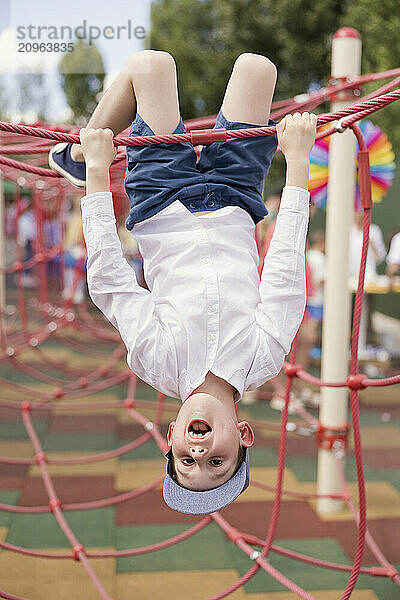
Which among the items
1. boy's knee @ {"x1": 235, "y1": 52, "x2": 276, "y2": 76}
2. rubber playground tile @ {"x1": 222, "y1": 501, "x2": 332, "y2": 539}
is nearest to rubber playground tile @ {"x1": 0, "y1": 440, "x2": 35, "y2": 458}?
rubber playground tile @ {"x1": 222, "y1": 501, "x2": 332, "y2": 539}

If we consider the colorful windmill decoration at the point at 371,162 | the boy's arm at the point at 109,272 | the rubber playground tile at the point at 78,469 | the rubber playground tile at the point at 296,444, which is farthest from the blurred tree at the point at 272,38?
the boy's arm at the point at 109,272

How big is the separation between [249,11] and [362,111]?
324 inches

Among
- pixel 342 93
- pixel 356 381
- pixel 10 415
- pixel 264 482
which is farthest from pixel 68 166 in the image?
pixel 10 415

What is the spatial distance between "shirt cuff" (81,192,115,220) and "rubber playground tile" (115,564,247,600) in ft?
4.09

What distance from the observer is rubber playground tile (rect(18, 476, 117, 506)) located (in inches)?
110

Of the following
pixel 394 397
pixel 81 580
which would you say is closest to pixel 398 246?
pixel 394 397

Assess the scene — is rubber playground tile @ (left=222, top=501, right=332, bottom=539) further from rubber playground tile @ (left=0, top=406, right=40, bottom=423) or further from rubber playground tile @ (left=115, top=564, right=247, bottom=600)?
rubber playground tile @ (left=0, top=406, right=40, bottom=423)

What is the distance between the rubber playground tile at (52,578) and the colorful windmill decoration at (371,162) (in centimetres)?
157

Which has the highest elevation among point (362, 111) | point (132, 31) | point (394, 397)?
point (132, 31)

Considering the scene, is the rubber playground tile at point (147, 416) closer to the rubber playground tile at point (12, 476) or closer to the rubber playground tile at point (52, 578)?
the rubber playground tile at point (12, 476)

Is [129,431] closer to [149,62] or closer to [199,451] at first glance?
[199,451]

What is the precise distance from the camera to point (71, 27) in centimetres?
185

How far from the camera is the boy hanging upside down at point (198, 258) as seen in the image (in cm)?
134

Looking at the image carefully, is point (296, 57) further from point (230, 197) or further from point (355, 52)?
point (230, 197)
